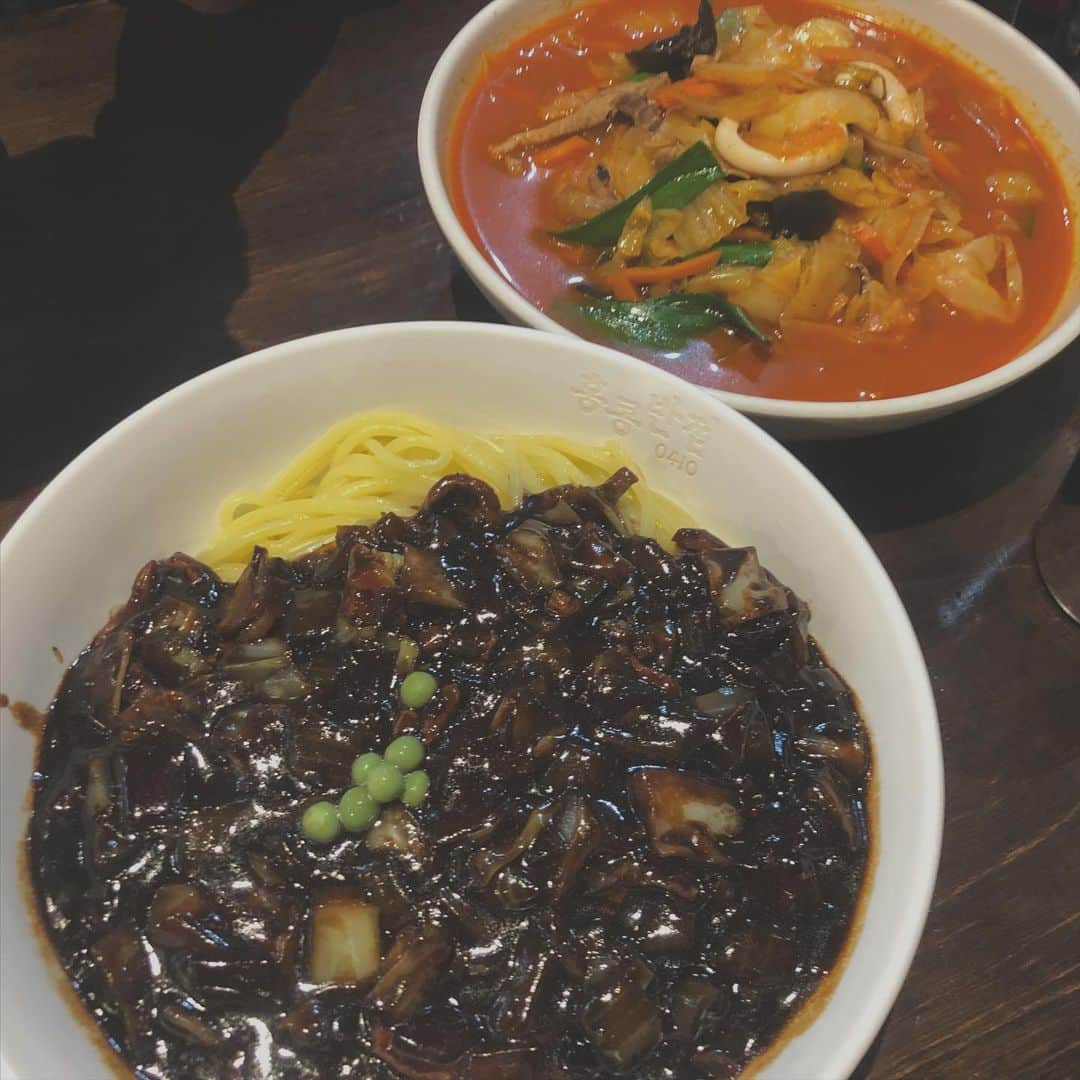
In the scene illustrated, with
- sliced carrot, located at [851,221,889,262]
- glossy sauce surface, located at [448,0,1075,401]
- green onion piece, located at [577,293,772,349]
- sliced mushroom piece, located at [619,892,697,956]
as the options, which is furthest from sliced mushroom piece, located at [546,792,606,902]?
sliced carrot, located at [851,221,889,262]

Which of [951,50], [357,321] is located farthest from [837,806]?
[951,50]

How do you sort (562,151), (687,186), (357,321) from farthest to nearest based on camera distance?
(562,151)
(357,321)
(687,186)

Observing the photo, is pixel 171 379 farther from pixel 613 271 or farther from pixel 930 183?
pixel 930 183

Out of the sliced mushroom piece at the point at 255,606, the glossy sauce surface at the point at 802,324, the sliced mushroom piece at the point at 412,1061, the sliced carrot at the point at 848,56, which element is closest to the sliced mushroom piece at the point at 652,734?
the sliced mushroom piece at the point at 412,1061

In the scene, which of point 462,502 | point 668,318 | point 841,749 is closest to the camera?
point 841,749

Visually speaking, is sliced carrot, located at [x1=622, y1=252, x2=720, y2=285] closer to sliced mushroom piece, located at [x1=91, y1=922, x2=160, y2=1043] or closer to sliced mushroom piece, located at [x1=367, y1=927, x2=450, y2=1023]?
sliced mushroom piece, located at [x1=367, y1=927, x2=450, y2=1023]

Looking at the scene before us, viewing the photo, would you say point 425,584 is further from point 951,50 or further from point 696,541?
point 951,50
